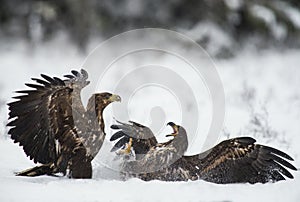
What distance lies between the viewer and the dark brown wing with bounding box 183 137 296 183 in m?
4.25

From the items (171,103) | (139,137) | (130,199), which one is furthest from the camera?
(171,103)

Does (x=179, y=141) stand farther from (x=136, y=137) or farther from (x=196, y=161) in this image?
(x=136, y=137)

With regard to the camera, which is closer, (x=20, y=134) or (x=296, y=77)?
(x=20, y=134)

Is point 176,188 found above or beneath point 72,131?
beneath

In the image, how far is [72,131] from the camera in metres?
4.06

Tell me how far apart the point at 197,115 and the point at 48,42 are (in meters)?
5.88

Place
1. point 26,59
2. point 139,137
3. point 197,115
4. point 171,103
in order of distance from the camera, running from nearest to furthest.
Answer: point 139,137 → point 197,115 → point 171,103 → point 26,59

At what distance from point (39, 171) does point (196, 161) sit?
117 centimetres

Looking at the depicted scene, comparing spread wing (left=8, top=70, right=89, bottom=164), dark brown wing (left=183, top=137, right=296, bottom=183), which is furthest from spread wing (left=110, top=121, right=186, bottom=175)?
spread wing (left=8, top=70, right=89, bottom=164)

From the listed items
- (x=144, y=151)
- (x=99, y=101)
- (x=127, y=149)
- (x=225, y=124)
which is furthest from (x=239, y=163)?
(x=225, y=124)

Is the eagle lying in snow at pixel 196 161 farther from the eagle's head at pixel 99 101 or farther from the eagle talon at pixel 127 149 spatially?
the eagle's head at pixel 99 101

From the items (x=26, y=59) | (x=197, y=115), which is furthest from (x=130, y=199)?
(x=26, y=59)

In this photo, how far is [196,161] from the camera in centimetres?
429

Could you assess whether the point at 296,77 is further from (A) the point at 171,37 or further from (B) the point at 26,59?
(B) the point at 26,59
